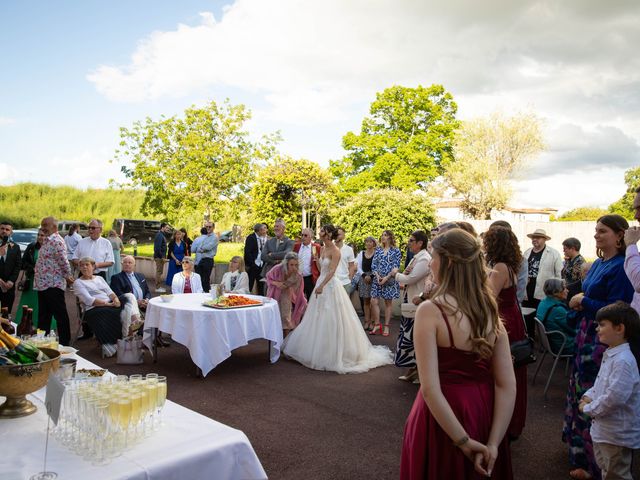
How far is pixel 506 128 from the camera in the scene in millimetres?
33688

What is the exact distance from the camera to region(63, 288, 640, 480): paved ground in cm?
362

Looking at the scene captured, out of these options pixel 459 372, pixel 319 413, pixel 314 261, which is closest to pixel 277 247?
pixel 314 261

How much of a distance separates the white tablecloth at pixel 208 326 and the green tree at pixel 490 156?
2916 centimetres

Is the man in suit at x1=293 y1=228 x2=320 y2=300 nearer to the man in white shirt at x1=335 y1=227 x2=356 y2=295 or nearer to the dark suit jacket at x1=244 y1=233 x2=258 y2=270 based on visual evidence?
the man in white shirt at x1=335 y1=227 x2=356 y2=295

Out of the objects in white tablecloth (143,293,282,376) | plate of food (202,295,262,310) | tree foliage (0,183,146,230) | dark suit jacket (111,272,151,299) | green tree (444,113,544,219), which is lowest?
white tablecloth (143,293,282,376)

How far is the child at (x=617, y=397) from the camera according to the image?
3.00 metres

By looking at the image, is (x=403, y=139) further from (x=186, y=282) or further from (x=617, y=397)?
(x=617, y=397)

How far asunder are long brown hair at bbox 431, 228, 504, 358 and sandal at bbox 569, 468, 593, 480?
2286mm

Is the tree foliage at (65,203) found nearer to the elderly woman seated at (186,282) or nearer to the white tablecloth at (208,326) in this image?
the elderly woman seated at (186,282)

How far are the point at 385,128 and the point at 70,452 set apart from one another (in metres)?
31.3

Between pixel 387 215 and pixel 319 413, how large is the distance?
11195 mm

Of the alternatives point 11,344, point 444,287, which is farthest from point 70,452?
point 444,287

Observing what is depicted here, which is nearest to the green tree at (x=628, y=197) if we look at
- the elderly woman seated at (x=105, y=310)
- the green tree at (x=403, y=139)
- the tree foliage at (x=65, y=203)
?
the green tree at (x=403, y=139)

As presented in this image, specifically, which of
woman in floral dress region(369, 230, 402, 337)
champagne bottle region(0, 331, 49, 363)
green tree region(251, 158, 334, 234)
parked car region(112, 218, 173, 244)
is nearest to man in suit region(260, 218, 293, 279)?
woman in floral dress region(369, 230, 402, 337)
